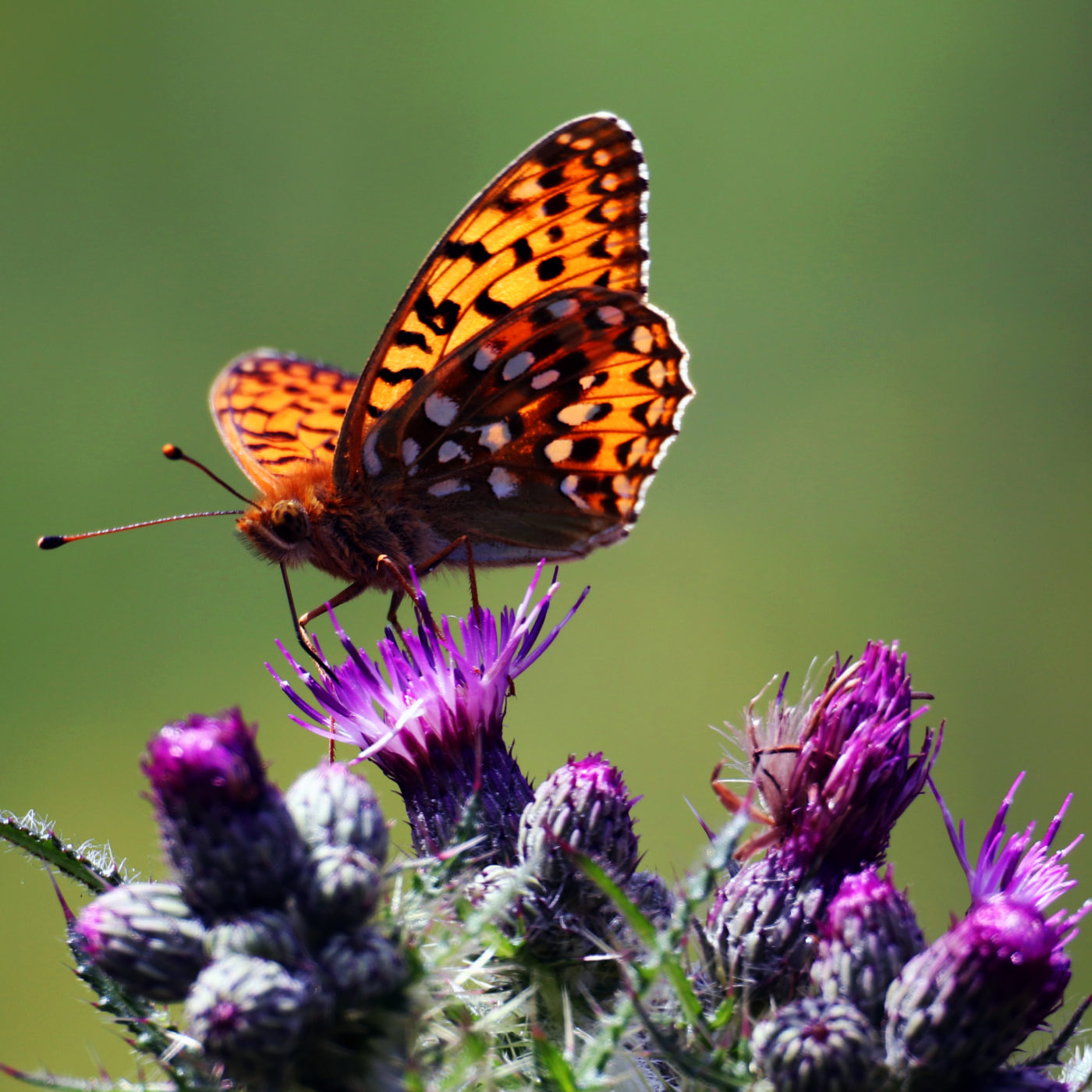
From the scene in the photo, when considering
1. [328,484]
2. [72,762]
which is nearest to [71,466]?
[72,762]

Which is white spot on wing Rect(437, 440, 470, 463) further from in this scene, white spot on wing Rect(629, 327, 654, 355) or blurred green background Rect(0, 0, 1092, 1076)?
blurred green background Rect(0, 0, 1092, 1076)

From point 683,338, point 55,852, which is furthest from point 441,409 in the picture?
point 683,338

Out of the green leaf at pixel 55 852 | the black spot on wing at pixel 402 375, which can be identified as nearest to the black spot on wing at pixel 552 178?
the black spot on wing at pixel 402 375

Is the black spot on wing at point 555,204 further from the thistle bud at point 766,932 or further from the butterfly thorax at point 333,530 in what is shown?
the thistle bud at point 766,932

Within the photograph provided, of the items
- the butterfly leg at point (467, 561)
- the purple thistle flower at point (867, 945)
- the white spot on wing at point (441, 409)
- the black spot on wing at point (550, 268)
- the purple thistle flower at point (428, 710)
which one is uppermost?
the black spot on wing at point (550, 268)

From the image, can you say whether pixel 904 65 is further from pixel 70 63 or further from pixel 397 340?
pixel 397 340

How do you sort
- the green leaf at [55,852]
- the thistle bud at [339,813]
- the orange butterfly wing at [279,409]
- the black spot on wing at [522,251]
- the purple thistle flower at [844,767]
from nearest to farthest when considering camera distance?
1. the thistle bud at [339,813]
2. the green leaf at [55,852]
3. the purple thistle flower at [844,767]
4. the black spot on wing at [522,251]
5. the orange butterfly wing at [279,409]

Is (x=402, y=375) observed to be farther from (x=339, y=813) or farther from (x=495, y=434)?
(x=339, y=813)
